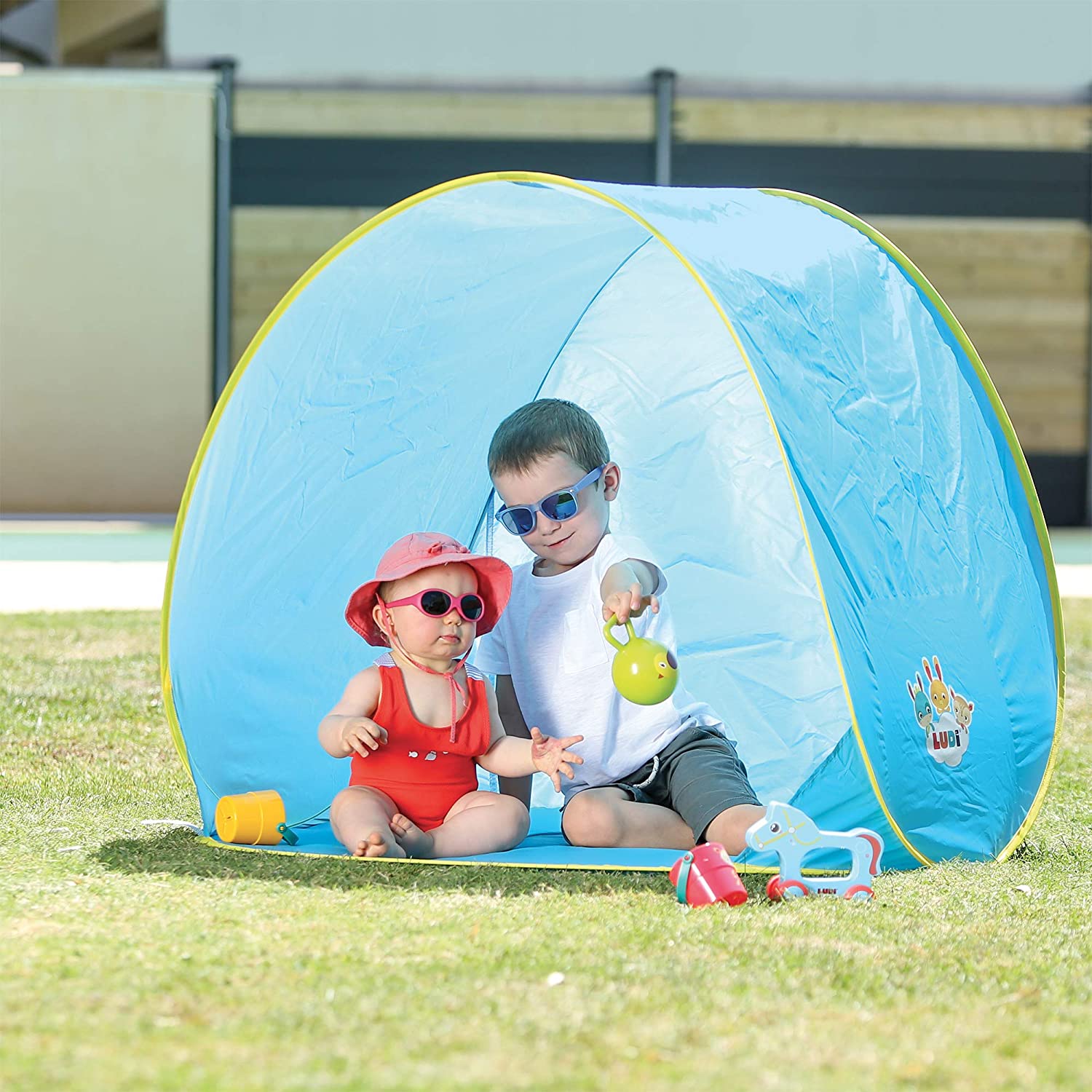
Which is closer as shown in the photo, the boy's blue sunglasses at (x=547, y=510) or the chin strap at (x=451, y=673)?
the chin strap at (x=451, y=673)

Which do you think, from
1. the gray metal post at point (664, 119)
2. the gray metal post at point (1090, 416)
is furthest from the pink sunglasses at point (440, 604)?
the gray metal post at point (1090, 416)

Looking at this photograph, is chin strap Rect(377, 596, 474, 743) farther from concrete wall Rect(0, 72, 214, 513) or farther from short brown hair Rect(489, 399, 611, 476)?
concrete wall Rect(0, 72, 214, 513)

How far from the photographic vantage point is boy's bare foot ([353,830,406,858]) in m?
2.69

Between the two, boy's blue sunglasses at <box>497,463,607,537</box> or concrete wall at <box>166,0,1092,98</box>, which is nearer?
boy's blue sunglasses at <box>497,463,607,537</box>

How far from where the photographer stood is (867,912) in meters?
2.39

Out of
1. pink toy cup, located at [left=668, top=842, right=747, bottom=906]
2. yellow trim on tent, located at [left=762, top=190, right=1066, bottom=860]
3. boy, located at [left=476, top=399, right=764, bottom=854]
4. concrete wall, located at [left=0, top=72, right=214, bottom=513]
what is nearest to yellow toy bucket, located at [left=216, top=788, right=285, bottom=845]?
boy, located at [left=476, top=399, right=764, bottom=854]

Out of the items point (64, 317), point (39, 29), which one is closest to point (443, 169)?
point (64, 317)

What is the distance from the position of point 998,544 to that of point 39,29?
13459 mm

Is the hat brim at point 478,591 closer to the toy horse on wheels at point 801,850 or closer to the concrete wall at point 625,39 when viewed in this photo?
the toy horse on wheels at point 801,850

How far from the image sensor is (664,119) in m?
10.9

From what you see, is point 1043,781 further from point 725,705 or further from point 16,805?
point 16,805

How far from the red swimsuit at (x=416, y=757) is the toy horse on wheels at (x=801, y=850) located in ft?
1.81

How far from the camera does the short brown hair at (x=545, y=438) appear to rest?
3055mm

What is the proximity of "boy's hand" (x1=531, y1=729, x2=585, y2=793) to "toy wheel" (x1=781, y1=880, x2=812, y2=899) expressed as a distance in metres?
0.36
